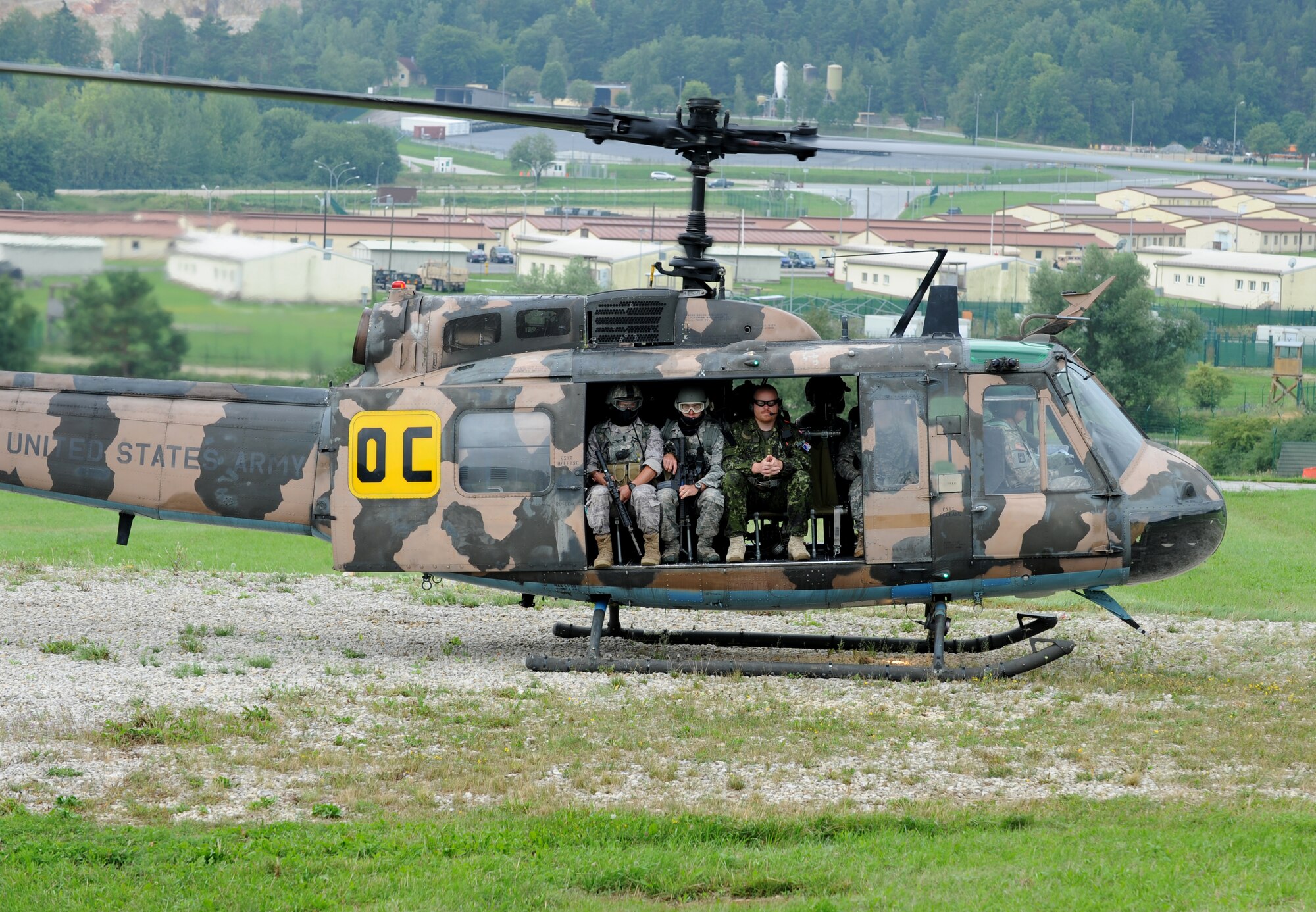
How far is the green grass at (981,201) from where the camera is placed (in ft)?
427

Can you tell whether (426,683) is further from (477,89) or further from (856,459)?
(477,89)

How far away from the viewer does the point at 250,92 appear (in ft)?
35.5

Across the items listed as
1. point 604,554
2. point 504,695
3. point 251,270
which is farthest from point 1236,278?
point 504,695

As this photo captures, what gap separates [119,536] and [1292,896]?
10626 millimetres

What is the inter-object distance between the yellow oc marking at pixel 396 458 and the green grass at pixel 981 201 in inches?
4640

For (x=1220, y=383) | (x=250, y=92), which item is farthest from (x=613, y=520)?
(x=1220, y=383)

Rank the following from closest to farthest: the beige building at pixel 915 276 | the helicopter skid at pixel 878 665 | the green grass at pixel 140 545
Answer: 1. the helicopter skid at pixel 878 665
2. the green grass at pixel 140 545
3. the beige building at pixel 915 276

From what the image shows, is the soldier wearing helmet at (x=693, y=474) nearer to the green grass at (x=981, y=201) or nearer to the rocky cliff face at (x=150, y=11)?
the rocky cliff face at (x=150, y=11)

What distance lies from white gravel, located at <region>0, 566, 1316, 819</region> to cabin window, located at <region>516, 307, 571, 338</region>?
2964 mm

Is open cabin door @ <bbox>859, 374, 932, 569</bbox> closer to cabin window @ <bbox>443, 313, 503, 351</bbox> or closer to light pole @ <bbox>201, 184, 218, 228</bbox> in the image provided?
cabin window @ <bbox>443, 313, 503, 351</bbox>

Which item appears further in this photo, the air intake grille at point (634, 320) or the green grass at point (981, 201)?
the green grass at point (981, 201)

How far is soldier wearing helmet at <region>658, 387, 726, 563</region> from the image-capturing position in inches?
496

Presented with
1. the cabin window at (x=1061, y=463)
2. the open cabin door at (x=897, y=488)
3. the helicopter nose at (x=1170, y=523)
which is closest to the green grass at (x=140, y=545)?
the open cabin door at (x=897, y=488)

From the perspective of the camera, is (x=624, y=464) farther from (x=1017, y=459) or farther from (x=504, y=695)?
(x=1017, y=459)
